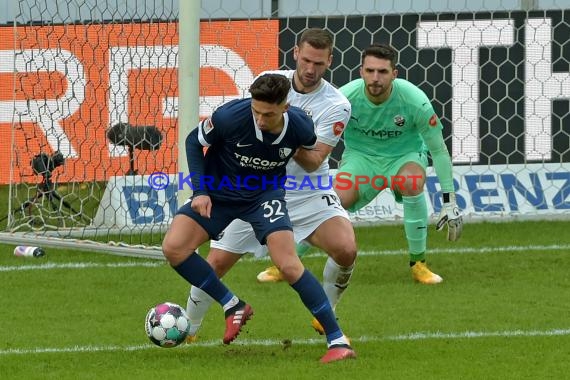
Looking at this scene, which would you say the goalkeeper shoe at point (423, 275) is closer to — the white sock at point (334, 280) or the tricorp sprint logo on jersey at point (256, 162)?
the white sock at point (334, 280)

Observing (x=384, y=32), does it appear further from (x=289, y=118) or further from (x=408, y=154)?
(x=289, y=118)

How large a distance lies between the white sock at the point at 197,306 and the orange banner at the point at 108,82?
14.0 feet

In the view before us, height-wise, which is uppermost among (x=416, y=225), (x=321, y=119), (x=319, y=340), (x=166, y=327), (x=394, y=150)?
(x=321, y=119)

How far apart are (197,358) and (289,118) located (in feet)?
4.75

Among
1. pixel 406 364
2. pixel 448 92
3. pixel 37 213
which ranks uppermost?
pixel 448 92

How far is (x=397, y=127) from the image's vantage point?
402 inches

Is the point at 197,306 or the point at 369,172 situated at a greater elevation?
the point at 369,172

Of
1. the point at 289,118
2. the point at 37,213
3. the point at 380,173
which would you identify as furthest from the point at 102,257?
the point at 289,118

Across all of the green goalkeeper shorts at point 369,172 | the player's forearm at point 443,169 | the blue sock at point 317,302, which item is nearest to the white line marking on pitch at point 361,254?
the green goalkeeper shorts at point 369,172

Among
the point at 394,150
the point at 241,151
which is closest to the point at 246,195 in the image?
the point at 241,151

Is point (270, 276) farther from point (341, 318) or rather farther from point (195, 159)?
point (195, 159)

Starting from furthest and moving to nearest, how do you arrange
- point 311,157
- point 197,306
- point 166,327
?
point 197,306, point 311,157, point 166,327

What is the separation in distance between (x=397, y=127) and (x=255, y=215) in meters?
2.88

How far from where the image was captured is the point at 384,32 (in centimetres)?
1327
